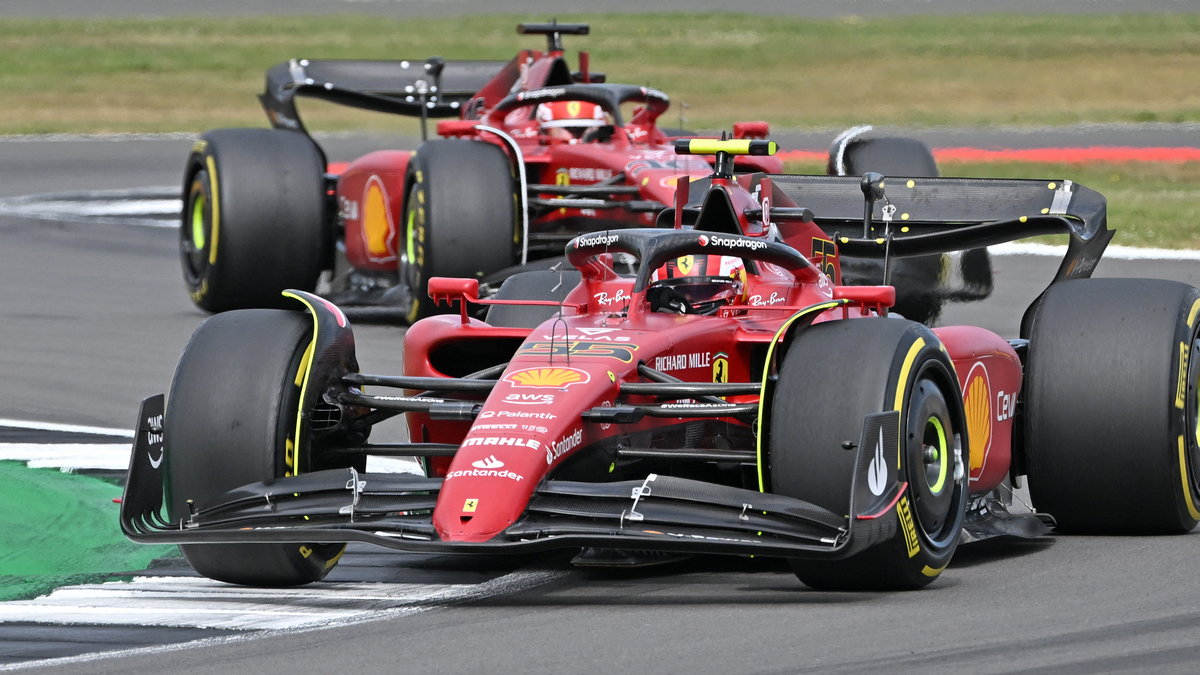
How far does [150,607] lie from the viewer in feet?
22.8

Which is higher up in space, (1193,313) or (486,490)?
(1193,313)

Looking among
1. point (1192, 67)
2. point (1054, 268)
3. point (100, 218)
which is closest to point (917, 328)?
point (1054, 268)

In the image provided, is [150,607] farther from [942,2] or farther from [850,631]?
[942,2]

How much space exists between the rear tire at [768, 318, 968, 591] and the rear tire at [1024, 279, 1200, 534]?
1.14 meters

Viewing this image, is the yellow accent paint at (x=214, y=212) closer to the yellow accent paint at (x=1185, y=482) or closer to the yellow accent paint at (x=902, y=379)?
the yellow accent paint at (x=1185, y=482)

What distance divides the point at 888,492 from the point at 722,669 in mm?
1119

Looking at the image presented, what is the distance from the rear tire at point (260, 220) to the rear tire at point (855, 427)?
29.6 ft

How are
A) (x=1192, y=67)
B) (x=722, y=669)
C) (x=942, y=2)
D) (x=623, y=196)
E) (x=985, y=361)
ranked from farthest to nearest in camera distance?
(x=942, y=2)
(x=1192, y=67)
(x=623, y=196)
(x=985, y=361)
(x=722, y=669)

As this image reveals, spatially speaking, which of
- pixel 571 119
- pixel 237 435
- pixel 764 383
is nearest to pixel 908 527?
pixel 764 383

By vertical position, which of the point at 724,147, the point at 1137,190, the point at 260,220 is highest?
the point at 724,147

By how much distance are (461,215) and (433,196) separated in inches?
9.3

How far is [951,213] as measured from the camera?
10594mm

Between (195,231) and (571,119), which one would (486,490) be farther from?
(195,231)

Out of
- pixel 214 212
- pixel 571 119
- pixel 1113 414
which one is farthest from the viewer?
pixel 571 119
